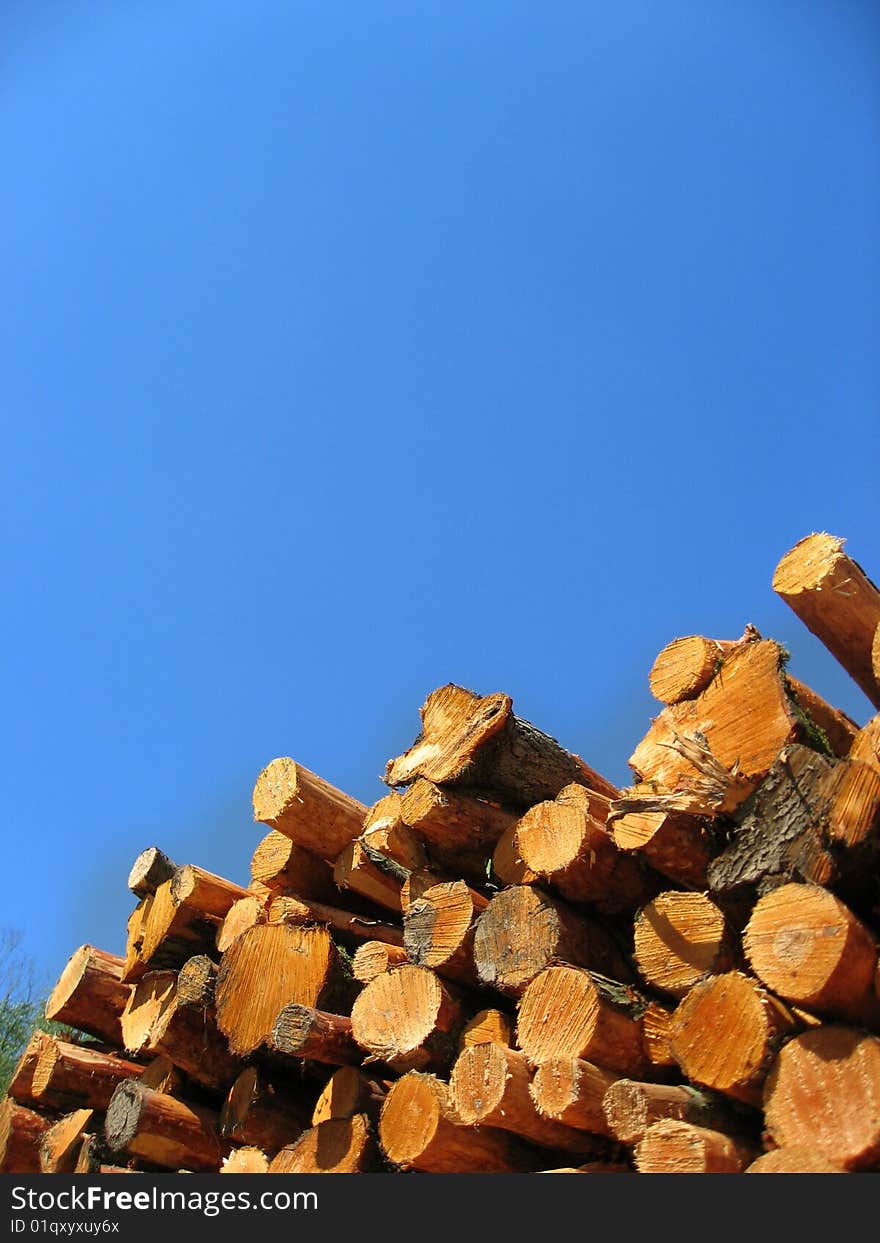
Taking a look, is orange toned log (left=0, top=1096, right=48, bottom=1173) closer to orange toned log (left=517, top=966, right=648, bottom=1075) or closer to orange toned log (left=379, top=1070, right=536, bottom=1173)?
orange toned log (left=379, top=1070, right=536, bottom=1173)

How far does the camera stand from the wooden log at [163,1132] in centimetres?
421

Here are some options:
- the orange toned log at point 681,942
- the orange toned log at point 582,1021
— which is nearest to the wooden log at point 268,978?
the orange toned log at point 582,1021

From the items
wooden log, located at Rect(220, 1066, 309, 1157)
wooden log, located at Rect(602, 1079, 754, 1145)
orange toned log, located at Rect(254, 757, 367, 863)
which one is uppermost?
orange toned log, located at Rect(254, 757, 367, 863)

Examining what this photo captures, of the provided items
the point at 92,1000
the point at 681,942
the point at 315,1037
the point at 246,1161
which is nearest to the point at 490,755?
the point at 681,942

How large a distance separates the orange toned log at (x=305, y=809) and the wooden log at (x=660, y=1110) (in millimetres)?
1800

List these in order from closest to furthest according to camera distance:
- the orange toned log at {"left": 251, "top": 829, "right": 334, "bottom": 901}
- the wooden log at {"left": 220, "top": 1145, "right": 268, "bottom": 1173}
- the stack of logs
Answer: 1. the stack of logs
2. the wooden log at {"left": 220, "top": 1145, "right": 268, "bottom": 1173}
3. the orange toned log at {"left": 251, "top": 829, "right": 334, "bottom": 901}

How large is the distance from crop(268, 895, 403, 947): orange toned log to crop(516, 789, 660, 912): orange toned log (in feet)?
3.33

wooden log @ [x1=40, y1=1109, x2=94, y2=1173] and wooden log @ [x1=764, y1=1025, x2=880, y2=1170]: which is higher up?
wooden log @ [x1=40, y1=1109, x2=94, y2=1173]

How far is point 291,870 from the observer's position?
14.8 feet

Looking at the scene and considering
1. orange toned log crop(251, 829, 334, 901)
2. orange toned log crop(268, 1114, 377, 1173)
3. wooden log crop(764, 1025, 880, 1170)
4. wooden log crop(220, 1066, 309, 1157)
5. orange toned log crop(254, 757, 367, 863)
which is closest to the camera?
wooden log crop(764, 1025, 880, 1170)

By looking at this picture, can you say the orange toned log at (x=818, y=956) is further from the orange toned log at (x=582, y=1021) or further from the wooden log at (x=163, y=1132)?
the wooden log at (x=163, y=1132)

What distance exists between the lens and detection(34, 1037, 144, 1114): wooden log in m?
4.81

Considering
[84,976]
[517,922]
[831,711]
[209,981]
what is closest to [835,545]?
[831,711]

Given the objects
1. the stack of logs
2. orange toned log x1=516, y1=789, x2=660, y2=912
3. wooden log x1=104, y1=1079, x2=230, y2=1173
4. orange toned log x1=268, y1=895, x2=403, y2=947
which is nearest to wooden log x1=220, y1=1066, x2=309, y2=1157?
the stack of logs
